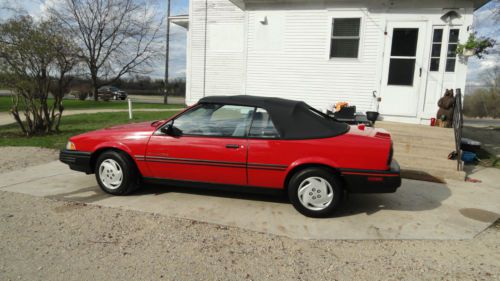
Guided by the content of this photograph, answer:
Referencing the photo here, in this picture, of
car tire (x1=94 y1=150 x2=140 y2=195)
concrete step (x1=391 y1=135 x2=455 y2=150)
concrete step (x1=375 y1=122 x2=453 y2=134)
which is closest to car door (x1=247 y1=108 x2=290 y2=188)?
car tire (x1=94 y1=150 x2=140 y2=195)

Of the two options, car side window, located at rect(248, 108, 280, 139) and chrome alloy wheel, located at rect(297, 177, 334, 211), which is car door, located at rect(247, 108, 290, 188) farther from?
chrome alloy wheel, located at rect(297, 177, 334, 211)

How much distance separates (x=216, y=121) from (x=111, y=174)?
163 cm

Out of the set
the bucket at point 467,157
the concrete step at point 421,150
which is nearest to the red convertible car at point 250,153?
the concrete step at point 421,150

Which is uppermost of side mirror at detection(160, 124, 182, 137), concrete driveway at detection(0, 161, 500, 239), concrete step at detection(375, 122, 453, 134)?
side mirror at detection(160, 124, 182, 137)

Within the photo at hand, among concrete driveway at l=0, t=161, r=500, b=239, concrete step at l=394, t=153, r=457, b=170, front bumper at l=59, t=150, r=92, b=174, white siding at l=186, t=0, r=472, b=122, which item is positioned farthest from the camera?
white siding at l=186, t=0, r=472, b=122

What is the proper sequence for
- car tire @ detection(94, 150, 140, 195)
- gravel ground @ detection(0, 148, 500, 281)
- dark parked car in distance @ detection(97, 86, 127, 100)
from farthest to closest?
1. dark parked car in distance @ detection(97, 86, 127, 100)
2. car tire @ detection(94, 150, 140, 195)
3. gravel ground @ detection(0, 148, 500, 281)

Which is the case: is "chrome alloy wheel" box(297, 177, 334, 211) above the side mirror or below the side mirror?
below

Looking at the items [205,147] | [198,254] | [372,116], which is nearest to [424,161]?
[372,116]

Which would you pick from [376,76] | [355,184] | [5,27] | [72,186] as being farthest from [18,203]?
[376,76]

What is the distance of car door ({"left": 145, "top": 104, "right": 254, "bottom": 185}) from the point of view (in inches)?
173

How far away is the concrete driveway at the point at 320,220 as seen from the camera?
398cm

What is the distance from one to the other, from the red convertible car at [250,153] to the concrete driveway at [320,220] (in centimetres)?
27

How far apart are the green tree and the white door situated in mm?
8268

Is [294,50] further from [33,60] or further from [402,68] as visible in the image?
[33,60]
